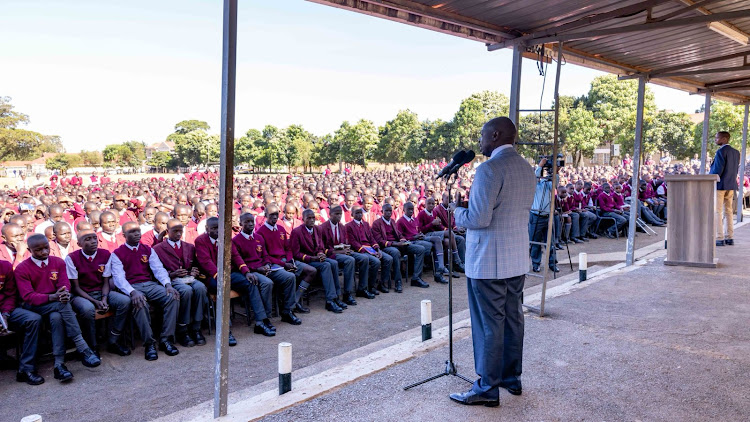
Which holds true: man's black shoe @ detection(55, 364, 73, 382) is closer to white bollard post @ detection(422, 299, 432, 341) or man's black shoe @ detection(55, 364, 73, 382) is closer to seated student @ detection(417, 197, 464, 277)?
white bollard post @ detection(422, 299, 432, 341)

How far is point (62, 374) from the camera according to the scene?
4555 mm

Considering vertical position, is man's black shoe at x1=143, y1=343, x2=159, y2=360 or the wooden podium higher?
the wooden podium

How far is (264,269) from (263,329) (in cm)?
78

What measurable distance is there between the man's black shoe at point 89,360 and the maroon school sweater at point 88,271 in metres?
0.76

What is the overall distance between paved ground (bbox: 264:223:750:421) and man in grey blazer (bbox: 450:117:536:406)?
292 millimetres

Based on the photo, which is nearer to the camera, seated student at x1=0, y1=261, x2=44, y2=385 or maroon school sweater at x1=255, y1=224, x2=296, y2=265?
seated student at x1=0, y1=261, x2=44, y2=385

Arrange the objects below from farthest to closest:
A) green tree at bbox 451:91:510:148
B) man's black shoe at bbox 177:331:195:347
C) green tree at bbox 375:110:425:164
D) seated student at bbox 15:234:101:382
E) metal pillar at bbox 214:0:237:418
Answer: green tree at bbox 375:110:425:164 → green tree at bbox 451:91:510:148 → man's black shoe at bbox 177:331:195:347 → seated student at bbox 15:234:101:382 → metal pillar at bbox 214:0:237:418

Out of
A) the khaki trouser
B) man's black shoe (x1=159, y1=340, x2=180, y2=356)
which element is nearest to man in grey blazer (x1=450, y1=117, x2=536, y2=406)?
man's black shoe (x1=159, y1=340, x2=180, y2=356)

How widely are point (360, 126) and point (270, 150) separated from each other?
37.8 ft

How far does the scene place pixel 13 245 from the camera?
607cm

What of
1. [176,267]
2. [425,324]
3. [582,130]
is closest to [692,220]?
[425,324]

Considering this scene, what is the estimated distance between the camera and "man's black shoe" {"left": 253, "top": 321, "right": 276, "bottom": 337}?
5.92m

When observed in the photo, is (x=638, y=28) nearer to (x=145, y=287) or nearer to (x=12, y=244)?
(x=145, y=287)

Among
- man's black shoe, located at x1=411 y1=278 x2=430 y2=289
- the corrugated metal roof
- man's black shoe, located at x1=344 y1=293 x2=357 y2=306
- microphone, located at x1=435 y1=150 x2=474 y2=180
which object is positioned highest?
the corrugated metal roof
